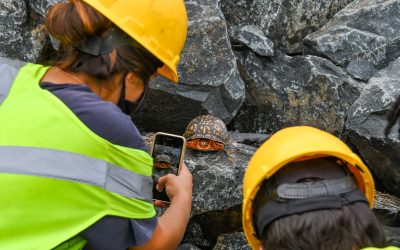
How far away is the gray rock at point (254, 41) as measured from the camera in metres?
6.03

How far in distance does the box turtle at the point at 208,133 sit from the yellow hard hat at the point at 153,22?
198 centimetres

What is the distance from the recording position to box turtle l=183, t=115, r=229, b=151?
4.68 m

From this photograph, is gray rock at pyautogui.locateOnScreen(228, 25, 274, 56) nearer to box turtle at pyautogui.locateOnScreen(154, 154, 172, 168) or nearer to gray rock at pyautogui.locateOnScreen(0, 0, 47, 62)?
gray rock at pyautogui.locateOnScreen(0, 0, 47, 62)

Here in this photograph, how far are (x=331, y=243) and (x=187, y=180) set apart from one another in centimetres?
119

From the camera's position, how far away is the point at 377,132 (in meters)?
4.82

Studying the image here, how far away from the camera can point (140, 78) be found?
2.35 meters

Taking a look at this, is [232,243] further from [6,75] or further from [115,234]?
[6,75]

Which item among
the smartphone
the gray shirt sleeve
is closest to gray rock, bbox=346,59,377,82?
the smartphone

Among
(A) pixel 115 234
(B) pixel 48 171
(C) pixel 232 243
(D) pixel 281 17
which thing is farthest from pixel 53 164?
(D) pixel 281 17

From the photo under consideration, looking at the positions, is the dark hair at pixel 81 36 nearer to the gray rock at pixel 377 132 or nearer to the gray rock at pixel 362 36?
the gray rock at pixel 377 132

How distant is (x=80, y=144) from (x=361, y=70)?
14.9 ft

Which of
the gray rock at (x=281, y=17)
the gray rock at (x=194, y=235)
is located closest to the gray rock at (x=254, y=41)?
the gray rock at (x=281, y=17)

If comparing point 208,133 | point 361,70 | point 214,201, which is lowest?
point 214,201

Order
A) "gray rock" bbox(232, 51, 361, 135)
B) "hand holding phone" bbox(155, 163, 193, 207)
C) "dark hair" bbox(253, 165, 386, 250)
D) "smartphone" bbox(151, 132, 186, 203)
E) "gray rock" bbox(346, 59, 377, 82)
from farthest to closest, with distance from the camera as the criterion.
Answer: "gray rock" bbox(346, 59, 377, 82) < "gray rock" bbox(232, 51, 361, 135) < "smartphone" bbox(151, 132, 186, 203) < "hand holding phone" bbox(155, 163, 193, 207) < "dark hair" bbox(253, 165, 386, 250)
